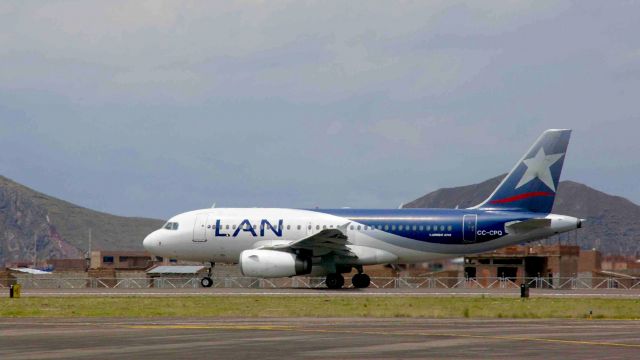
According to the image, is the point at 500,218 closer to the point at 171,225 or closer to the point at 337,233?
the point at 337,233

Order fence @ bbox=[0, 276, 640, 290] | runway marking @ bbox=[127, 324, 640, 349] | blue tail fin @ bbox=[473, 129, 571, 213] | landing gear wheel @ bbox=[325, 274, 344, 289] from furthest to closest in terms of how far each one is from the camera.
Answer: fence @ bbox=[0, 276, 640, 290]
blue tail fin @ bbox=[473, 129, 571, 213]
landing gear wheel @ bbox=[325, 274, 344, 289]
runway marking @ bbox=[127, 324, 640, 349]

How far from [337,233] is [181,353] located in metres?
36.1

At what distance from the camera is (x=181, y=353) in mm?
26844

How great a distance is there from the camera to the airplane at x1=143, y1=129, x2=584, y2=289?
211ft

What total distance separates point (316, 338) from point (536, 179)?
3733cm

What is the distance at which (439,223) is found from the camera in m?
65.1

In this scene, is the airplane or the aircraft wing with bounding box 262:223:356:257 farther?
the airplane

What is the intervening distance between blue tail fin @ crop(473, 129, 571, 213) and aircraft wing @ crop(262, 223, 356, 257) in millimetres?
8351

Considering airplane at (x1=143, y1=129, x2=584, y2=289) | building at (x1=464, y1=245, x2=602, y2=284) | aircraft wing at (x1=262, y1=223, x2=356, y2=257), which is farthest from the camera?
building at (x1=464, y1=245, x2=602, y2=284)

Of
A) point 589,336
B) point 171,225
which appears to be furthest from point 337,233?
point 589,336

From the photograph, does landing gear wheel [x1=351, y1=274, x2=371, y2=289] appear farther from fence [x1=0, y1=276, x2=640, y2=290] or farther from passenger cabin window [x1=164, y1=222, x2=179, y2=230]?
passenger cabin window [x1=164, y1=222, x2=179, y2=230]

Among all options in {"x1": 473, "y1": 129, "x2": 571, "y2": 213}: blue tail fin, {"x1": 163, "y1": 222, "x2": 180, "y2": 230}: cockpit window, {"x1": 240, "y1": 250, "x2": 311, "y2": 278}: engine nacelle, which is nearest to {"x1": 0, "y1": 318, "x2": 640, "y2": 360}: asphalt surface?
{"x1": 240, "y1": 250, "x2": 311, "y2": 278}: engine nacelle

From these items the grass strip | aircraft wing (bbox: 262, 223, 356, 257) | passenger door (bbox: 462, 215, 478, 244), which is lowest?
the grass strip

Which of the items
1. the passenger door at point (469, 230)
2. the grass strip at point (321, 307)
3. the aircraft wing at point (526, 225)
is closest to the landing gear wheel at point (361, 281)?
the passenger door at point (469, 230)
